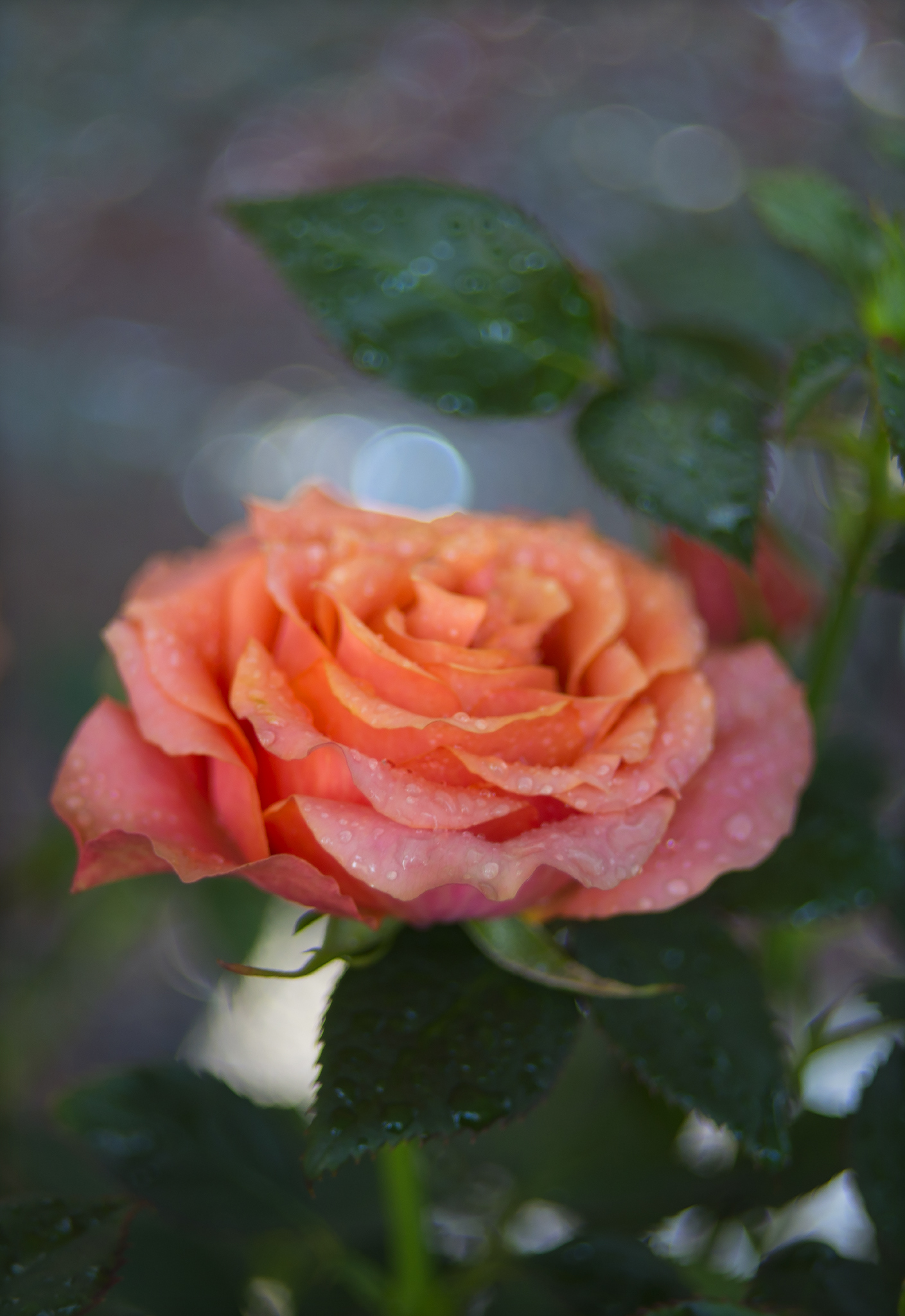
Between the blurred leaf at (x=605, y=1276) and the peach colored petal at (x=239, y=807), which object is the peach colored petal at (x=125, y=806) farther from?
the blurred leaf at (x=605, y=1276)

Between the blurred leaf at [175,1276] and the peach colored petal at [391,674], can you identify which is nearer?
the peach colored petal at [391,674]

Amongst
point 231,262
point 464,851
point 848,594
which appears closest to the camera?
point 464,851

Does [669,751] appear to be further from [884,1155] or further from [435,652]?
[884,1155]

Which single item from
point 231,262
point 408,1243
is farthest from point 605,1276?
point 231,262

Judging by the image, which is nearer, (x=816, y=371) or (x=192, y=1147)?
(x=816, y=371)

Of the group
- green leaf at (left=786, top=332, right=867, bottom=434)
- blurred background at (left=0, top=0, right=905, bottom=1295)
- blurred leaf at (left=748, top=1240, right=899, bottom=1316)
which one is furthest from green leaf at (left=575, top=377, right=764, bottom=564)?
blurred background at (left=0, top=0, right=905, bottom=1295)

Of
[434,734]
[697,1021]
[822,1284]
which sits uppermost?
[434,734]

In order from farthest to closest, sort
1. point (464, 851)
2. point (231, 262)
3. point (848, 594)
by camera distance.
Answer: point (231, 262) < point (848, 594) < point (464, 851)

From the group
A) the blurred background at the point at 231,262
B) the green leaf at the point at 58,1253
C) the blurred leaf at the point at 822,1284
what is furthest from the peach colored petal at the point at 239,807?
the blurred background at the point at 231,262
